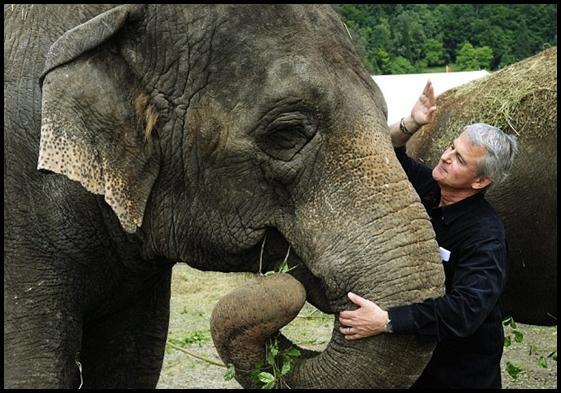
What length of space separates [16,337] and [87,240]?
0.44 m

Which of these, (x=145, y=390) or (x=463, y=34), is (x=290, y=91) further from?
(x=463, y=34)

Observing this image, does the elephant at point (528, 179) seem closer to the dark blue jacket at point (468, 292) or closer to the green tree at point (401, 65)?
the dark blue jacket at point (468, 292)

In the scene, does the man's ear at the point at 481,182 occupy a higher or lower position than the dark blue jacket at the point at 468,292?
higher

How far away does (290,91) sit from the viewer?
3266mm

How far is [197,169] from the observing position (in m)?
3.51

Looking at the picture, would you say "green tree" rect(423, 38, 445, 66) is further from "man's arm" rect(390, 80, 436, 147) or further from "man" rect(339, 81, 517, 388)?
"man" rect(339, 81, 517, 388)

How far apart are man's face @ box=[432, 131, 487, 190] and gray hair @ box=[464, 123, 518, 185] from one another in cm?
2

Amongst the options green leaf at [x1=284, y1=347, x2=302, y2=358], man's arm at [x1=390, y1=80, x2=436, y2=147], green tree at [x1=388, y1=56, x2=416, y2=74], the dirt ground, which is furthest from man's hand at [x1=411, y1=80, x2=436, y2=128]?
green tree at [x1=388, y1=56, x2=416, y2=74]

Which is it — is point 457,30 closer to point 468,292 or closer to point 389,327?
point 468,292

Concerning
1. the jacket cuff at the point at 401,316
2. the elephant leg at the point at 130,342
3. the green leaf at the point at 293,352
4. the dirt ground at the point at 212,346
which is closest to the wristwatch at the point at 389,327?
the jacket cuff at the point at 401,316

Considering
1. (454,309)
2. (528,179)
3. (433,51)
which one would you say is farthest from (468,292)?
(433,51)

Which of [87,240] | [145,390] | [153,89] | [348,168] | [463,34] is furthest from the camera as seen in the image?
[463,34]

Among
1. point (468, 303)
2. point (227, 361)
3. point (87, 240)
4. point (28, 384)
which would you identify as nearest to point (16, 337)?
point (28, 384)

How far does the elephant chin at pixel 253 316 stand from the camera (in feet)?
10.7
